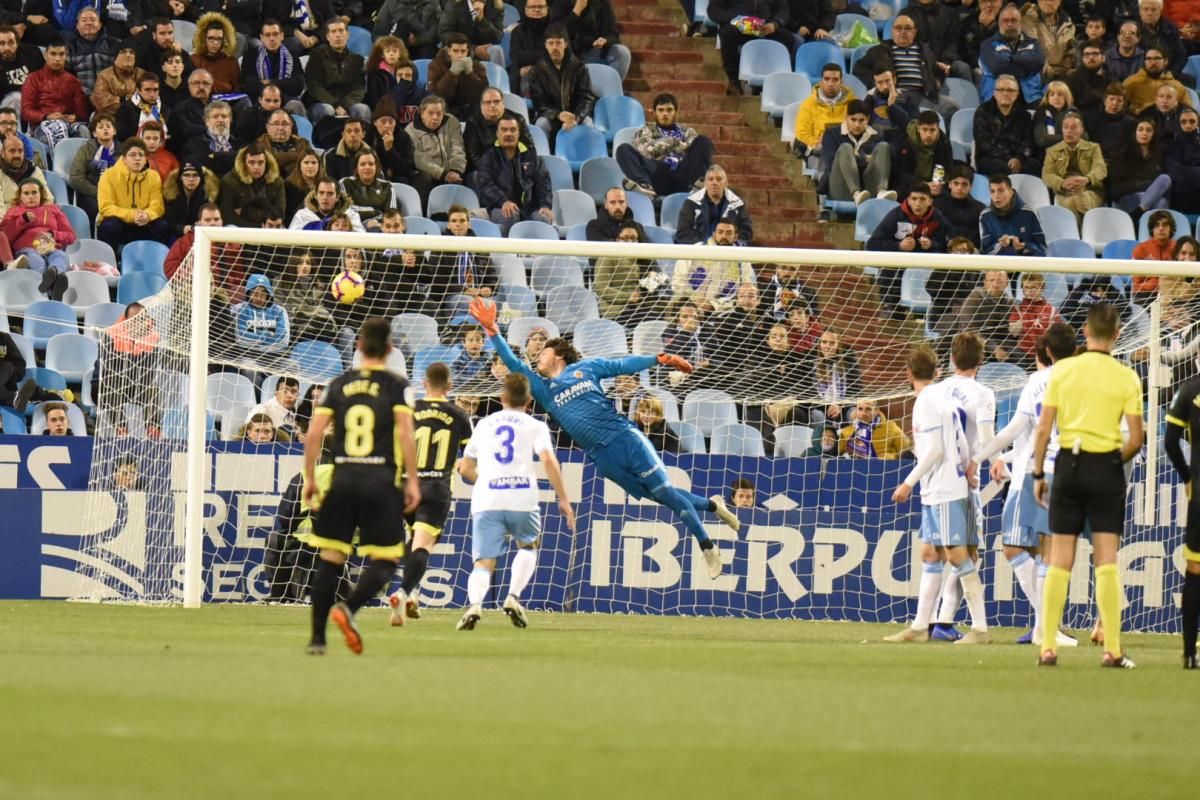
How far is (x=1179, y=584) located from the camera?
16.2 meters

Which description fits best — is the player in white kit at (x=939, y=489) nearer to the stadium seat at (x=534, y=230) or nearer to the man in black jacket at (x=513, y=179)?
the stadium seat at (x=534, y=230)

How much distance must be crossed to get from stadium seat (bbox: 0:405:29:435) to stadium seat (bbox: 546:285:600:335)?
4.87 m

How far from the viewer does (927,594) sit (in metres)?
13.1

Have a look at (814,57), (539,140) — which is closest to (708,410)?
(539,140)

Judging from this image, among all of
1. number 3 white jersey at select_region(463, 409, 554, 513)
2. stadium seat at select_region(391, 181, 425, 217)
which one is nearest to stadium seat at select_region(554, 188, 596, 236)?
stadium seat at select_region(391, 181, 425, 217)

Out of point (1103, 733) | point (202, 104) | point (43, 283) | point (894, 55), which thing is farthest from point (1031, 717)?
point (894, 55)

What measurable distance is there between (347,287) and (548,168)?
472cm

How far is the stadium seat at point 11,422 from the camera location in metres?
16.6

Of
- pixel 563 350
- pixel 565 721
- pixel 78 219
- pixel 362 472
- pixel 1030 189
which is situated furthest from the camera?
pixel 1030 189

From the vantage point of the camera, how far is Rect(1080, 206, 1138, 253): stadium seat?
69.4 feet

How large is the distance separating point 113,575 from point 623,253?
5.25 metres

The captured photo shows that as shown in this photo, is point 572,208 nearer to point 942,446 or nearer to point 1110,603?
point 942,446

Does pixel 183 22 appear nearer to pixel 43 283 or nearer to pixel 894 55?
pixel 43 283

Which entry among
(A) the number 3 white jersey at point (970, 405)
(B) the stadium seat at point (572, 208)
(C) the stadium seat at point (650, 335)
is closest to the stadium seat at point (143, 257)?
(B) the stadium seat at point (572, 208)
